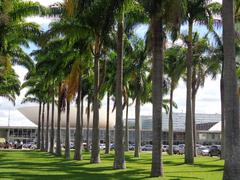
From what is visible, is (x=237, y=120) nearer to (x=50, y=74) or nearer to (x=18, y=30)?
(x=18, y=30)

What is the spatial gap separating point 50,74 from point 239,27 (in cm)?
1684

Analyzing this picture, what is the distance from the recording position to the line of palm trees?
18109 mm

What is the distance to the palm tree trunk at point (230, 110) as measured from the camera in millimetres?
17108

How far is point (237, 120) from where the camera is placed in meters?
17.4

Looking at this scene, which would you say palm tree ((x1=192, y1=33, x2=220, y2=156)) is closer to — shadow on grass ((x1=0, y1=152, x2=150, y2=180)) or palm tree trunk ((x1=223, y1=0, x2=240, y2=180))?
shadow on grass ((x1=0, y1=152, x2=150, y2=180))

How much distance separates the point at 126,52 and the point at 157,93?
13.7 metres

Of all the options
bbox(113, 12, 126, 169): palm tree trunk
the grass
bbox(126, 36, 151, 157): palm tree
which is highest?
bbox(126, 36, 151, 157): palm tree

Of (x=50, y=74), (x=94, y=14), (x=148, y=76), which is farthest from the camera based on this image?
(x=148, y=76)

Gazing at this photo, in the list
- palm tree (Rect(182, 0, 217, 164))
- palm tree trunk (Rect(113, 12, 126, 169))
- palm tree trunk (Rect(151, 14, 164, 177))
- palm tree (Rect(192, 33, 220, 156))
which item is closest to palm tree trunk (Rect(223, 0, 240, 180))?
palm tree trunk (Rect(151, 14, 164, 177))

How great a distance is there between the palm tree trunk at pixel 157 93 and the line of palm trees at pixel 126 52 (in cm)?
5

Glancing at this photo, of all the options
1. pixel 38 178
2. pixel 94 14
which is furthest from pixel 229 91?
pixel 94 14

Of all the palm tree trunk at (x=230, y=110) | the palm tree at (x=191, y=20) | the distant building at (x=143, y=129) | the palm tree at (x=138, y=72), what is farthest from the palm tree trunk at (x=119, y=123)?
the distant building at (x=143, y=129)

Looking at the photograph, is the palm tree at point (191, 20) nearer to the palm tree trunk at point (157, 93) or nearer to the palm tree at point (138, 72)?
the palm tree at point (138, 72)

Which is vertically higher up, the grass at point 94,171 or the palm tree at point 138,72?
the palm tree at point 138,72
